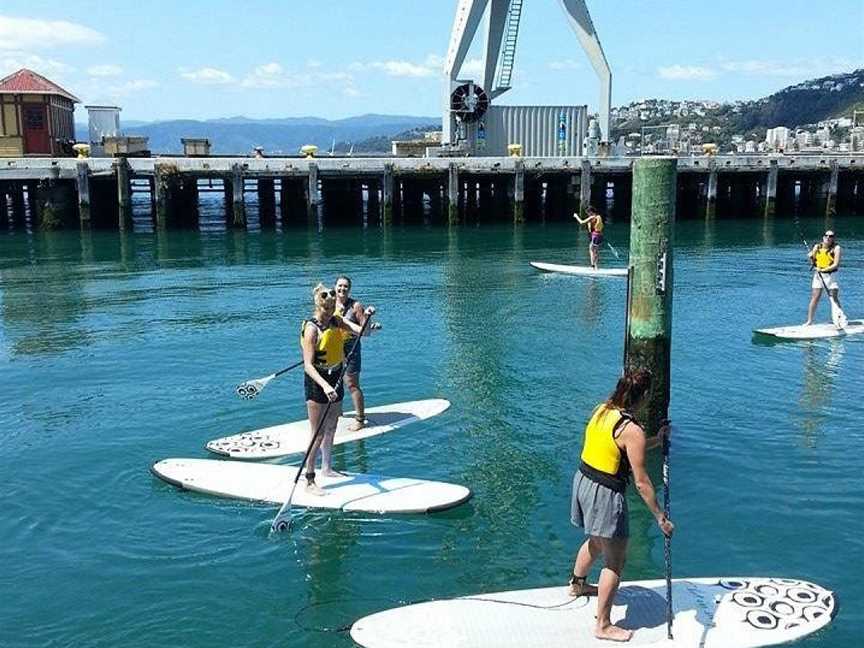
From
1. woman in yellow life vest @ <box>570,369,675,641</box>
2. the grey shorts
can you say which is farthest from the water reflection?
the grey shorts

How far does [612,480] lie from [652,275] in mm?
4974

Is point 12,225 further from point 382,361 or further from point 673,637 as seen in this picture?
point 673,637

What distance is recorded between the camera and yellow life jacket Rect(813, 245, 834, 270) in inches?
714

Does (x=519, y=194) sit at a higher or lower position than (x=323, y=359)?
higher

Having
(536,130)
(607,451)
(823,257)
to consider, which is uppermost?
(536,130)

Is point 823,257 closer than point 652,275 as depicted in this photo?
No

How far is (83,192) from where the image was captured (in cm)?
4022

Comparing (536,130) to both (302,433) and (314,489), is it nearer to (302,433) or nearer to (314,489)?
(302,433)

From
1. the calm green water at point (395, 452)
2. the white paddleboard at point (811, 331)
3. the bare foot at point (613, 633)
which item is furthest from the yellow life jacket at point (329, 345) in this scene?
the white paddleboard at point (811, 331)

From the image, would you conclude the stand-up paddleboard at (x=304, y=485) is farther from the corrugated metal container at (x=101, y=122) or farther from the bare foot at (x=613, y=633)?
the corrugated metal container at (x=101, y=122)

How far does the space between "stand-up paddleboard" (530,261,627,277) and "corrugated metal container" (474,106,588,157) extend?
69.1 ft

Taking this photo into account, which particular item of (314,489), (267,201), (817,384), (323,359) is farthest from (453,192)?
(323,359)

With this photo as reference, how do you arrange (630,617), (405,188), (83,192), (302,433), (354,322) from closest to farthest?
(630,617)
(354,322)
(302,433)
(83,192)
(405,188)

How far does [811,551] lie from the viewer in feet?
29.9
